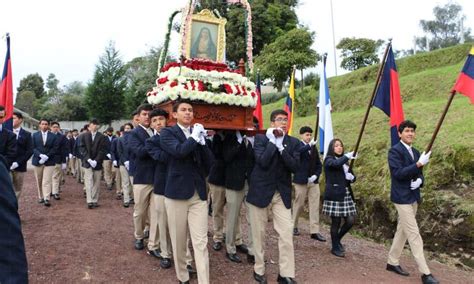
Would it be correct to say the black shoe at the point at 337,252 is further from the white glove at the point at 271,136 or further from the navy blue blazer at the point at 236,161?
the white glove at the point at 271,136

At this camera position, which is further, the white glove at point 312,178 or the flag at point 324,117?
the white glove at point 312,178

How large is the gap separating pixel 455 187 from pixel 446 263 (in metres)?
1.76

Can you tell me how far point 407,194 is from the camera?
18.7 ft

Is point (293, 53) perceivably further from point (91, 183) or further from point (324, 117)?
point (91, 183)

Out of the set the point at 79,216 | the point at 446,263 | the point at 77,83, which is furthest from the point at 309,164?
the point at 77,83

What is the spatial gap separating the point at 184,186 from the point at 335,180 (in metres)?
2.99

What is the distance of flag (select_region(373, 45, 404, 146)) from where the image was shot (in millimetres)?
6656

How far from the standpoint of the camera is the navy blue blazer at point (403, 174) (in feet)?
18.5

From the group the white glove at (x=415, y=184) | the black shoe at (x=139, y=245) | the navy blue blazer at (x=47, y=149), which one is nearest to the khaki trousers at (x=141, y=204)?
the black shoe at (x=139, y=245)

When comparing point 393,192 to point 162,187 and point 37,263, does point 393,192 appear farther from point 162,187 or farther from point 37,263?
point 37,263

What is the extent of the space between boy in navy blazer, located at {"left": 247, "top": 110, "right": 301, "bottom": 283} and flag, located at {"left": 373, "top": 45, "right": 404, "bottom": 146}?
7.37ft

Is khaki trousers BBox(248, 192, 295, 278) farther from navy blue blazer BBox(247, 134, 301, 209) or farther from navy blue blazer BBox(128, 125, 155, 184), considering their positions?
navy blue blazer BBox(128, 125, 155, 184)

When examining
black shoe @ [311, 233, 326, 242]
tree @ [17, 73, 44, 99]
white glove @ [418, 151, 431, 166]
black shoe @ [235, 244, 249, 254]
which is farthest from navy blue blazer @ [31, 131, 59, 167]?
tree @ [17, 73, 44, 99]

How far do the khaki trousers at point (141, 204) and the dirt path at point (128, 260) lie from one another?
14.2 inches
